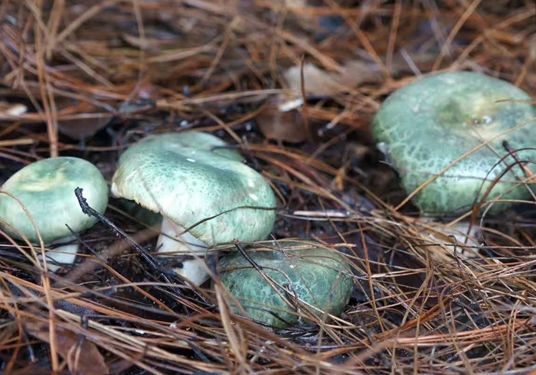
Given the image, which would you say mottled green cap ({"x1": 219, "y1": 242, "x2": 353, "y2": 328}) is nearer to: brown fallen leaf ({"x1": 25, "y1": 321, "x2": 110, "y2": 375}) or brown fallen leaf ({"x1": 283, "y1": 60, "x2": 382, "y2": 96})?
brown fallen leaf ({"x1": 25, "y1": 321, "x2": 110, "y2": 375})

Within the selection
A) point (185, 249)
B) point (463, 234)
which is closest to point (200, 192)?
point (185, 249)

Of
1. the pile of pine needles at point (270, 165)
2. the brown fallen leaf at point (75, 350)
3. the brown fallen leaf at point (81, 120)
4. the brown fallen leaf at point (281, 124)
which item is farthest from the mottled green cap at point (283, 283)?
the brown fallen leaf at point (81, 120)

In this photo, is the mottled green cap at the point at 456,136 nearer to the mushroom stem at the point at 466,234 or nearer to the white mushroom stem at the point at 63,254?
the mushroom stem at the point at 466,234

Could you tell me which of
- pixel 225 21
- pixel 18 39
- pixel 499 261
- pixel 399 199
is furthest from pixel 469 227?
pixel 18 39

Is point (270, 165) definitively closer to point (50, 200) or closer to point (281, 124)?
point (281, 124)

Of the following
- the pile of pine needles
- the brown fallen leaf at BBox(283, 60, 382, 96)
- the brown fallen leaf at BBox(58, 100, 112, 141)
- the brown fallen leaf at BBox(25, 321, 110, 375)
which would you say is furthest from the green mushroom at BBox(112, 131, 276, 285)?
the brown fallen leaf at BBox(283, 60, 382, 96)

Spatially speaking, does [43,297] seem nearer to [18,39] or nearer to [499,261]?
[499,261]

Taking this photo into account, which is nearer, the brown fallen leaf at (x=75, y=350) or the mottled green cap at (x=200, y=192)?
the brown fallen leaf at (x=75, y=350)

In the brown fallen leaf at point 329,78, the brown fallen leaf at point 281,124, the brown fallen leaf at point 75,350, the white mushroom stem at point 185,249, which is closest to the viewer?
the brown fallen leaf at point 75,350
